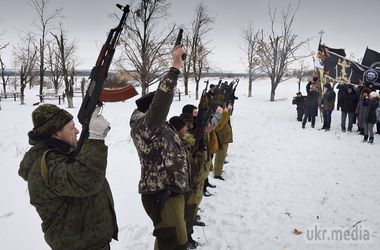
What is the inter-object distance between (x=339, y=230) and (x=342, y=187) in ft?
6.24

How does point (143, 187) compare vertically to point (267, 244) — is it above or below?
above

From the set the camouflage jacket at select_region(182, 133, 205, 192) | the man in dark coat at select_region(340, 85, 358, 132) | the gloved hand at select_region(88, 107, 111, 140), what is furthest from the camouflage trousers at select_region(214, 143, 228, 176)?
the man in dark coat at select_region(340, 85, 358, 132)

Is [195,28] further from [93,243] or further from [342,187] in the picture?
[93,243]

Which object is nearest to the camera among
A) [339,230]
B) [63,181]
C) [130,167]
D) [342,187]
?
[63,181]

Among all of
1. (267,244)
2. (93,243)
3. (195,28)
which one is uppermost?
(195,28)

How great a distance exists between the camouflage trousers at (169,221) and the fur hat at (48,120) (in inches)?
45.2

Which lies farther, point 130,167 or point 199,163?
point 130,167

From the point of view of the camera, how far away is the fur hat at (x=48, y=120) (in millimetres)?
1928

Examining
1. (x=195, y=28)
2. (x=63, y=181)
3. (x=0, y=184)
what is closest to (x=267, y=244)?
(x=63, y=181)

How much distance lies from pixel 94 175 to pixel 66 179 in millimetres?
168

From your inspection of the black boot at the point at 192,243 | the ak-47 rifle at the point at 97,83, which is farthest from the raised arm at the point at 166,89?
the black boot at the point at 192,243

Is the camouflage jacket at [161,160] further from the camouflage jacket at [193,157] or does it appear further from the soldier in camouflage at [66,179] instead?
the camouflage jacket at [193,157]

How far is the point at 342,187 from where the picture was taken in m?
5.97

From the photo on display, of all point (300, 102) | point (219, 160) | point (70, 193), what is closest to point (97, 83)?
point (70, 193)
